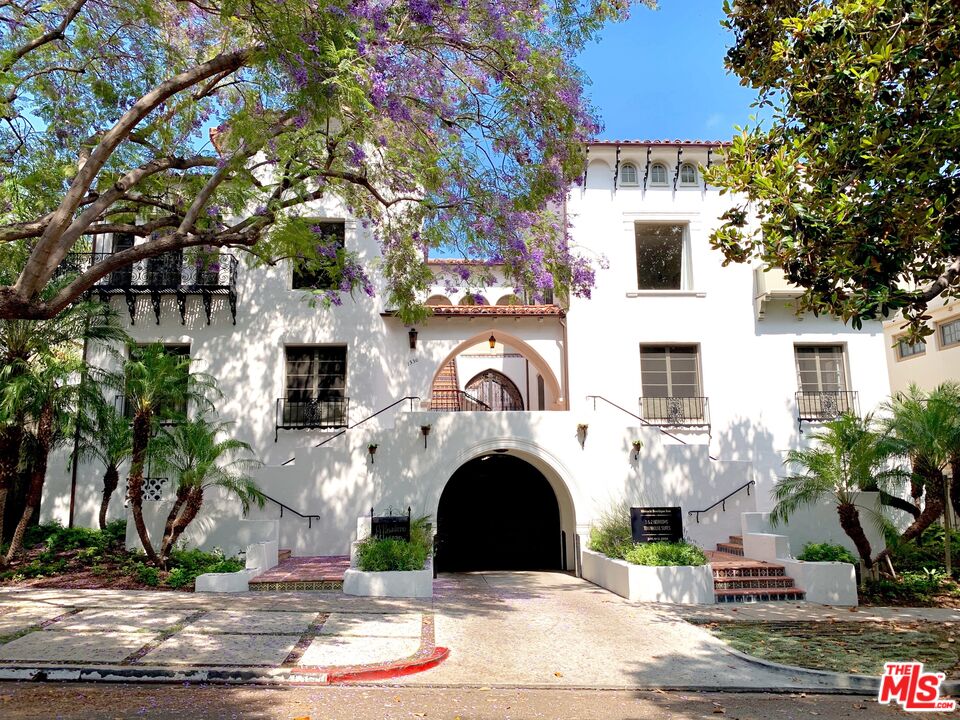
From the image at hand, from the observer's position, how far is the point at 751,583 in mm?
12680

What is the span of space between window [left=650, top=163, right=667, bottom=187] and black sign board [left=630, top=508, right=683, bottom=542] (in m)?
8.98

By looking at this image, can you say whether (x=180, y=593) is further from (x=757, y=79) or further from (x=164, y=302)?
(x=757, y=79)

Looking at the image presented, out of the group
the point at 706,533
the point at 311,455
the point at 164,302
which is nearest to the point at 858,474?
the point at 706,533

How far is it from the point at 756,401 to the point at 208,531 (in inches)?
505

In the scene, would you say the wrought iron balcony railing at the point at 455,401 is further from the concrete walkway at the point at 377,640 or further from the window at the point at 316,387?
the concrete walkway at the point at 377,640

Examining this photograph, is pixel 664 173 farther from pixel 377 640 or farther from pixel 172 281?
pixel 377 640

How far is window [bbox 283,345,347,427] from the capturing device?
16484 millimetres

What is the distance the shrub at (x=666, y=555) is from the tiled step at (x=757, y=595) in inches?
25.5

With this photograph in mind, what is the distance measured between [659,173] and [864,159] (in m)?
11.5

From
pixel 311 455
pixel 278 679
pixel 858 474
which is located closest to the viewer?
pixel 278 679

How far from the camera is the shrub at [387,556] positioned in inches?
Result: 476

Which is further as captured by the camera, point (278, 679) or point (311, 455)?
point (311, 455)

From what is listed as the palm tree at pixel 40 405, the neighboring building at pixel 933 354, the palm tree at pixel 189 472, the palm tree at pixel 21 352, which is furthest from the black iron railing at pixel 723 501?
the palm tree at pixel 21 352

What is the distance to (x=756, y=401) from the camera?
1716 centimetres
